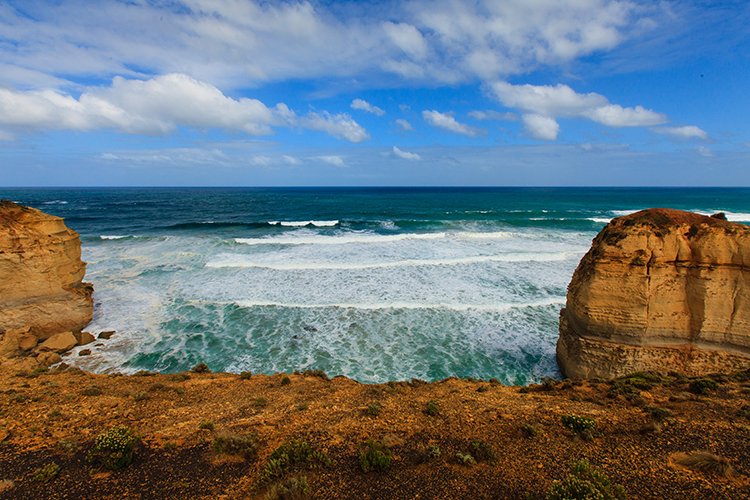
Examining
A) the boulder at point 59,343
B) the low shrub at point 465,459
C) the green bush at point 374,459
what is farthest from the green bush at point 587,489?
the boulder at point 59,343

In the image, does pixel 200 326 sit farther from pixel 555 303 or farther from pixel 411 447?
pixel 555 303

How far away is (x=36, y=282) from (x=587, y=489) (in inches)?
688

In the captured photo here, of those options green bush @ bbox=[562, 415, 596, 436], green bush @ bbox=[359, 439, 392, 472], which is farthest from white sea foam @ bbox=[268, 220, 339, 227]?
green bush @ bbox=[359, 439, 392, 472]

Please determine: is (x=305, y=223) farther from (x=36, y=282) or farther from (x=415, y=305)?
(x=36, y=282)

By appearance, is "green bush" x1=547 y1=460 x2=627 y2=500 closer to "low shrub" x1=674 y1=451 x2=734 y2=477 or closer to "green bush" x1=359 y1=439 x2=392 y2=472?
"low shrub" x1=674 y1=451 x2=734 y2=477

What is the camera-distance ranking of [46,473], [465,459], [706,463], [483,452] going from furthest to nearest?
[483,452] < [465,459] < [46,473] < [706,463]

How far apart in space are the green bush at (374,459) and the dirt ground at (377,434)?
3.8 inches

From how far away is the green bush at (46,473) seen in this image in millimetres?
5285

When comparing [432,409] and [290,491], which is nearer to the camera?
[290,491]

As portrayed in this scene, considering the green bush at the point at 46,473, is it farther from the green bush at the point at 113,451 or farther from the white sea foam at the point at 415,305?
the white sea foam at the point at 415,305

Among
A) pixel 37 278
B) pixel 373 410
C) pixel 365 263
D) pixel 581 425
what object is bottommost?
pixel 373 410

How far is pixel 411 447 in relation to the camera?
5980 millimetres

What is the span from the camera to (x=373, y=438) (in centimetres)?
629

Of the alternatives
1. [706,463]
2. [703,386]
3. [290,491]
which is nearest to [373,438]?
[290,491]
